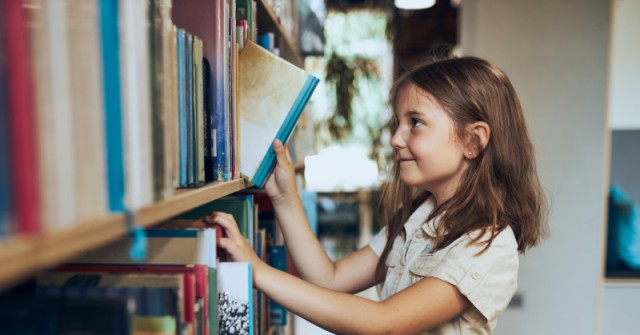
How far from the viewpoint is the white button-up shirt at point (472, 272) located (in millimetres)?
1004

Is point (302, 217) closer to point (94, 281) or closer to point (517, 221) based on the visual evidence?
point (517, 221)

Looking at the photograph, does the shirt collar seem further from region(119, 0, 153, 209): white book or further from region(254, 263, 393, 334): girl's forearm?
region(119, 0, 153, 209): white book

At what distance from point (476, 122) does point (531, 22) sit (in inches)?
61.6

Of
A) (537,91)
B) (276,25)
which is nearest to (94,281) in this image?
(276,25)

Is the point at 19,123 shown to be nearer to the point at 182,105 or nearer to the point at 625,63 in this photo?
the point at 182,105

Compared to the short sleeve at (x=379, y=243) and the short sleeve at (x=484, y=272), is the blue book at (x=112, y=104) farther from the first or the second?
the short sleeve at (x=379, y=243)

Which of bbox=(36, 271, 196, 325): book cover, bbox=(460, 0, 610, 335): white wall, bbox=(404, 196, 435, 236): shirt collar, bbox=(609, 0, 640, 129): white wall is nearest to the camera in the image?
bbox=(36, 271, 196, 325): book cover

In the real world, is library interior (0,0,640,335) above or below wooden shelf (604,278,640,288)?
above

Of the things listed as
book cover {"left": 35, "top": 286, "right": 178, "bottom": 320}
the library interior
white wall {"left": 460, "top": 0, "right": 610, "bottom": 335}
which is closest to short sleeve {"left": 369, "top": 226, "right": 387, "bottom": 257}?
the library interior

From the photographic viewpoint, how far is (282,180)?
1.16 metres

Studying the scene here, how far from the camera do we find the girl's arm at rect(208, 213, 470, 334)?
0.88 metres

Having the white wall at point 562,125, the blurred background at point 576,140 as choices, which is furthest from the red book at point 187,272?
the white wall at point 562,125

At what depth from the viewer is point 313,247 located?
1.26 meters

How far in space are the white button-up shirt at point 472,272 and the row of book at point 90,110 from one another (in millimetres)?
553
